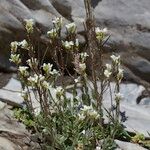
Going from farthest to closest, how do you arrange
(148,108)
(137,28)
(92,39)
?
1. (137,28)
2. (148,108)
3. (92,39)

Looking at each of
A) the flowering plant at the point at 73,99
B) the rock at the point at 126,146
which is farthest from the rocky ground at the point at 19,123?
the flowering plant at the point at 73,99

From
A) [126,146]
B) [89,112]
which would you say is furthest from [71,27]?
[126,146]

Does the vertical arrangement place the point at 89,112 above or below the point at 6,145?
above

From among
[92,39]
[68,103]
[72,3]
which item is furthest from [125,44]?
[92,39]

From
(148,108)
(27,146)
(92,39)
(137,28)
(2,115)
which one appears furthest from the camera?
(137,28)

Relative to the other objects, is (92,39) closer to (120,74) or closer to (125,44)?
(120,74)

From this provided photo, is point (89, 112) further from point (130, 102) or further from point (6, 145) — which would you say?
point (130, 102)

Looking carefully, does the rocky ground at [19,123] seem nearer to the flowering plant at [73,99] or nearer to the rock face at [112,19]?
the flowering plant at [73,99]

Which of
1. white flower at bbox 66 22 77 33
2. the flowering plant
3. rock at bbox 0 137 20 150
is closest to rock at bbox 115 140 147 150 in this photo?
the flowering plant
